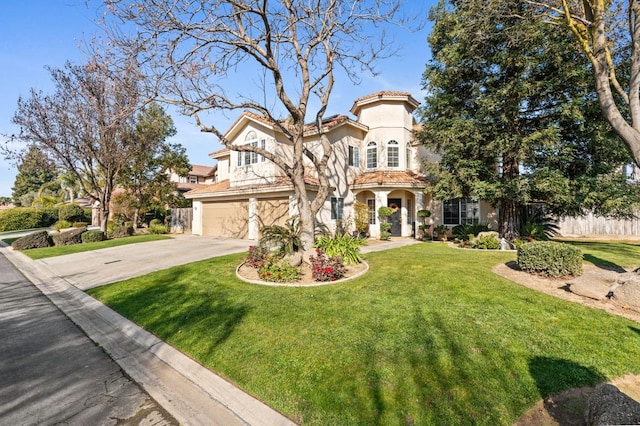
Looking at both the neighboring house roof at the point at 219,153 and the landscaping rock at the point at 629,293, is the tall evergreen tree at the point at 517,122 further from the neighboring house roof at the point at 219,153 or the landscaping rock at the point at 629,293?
the neighboring house roof at the point at 219,153

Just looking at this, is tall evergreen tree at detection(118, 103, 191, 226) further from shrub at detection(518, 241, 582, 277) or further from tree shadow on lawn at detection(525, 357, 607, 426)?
tree shadow on lawn at detection(525, 357, 607, 426)

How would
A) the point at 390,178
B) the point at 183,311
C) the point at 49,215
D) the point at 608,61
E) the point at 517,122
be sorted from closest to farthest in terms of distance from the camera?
the point at 183,311 → the point at 608,61 → the point at 517,122 → the point at 390,178 → the point at 49,215

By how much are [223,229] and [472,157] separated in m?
14.7

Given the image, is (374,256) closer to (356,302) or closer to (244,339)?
(356,302)

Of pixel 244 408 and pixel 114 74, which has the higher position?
pixel 114 74

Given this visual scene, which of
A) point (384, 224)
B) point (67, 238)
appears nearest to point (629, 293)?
point (384, 224)

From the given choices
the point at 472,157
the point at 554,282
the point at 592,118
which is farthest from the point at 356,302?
the point at 592,118

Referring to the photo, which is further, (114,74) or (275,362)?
(114,74)

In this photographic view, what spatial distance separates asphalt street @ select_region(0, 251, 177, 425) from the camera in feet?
9.89

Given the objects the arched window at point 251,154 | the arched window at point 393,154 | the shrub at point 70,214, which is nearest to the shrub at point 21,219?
the shrub at point 70,214

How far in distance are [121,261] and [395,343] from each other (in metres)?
11.5

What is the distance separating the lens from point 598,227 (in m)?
16.8

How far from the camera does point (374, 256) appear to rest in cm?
1034

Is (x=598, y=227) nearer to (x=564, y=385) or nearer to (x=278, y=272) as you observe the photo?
(x=564, y=385)
